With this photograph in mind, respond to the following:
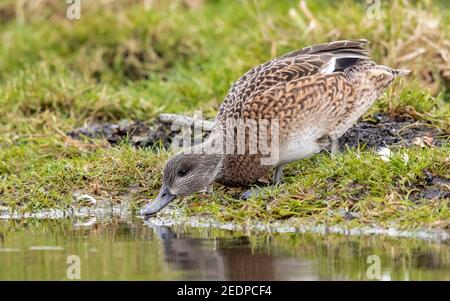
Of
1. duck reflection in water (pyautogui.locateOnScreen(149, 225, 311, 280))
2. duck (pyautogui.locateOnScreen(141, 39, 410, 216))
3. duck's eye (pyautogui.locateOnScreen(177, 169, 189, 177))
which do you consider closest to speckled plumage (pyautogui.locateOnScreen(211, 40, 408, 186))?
duck (pyautogui.locateOnScreen(141, 39, 410, 216))

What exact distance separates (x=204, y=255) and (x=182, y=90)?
4112 millimetres

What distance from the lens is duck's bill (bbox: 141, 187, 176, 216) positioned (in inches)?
266

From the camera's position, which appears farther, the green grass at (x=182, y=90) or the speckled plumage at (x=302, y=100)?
the speckled plumage at (x=302, y=100)

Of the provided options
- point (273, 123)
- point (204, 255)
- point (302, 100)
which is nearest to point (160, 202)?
point (273, 123)

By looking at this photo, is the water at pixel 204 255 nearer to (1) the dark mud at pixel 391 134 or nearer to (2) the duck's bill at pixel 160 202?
(2) the duck's bill at pixel 160 202

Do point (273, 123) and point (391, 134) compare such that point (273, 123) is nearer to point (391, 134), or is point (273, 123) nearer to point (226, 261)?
point (391, 134)

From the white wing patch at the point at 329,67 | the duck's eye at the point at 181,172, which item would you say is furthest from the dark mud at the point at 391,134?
the duck's eye at the point at 181,172

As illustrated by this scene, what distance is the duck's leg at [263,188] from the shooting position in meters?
6.77

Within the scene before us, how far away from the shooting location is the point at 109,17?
36.8ft

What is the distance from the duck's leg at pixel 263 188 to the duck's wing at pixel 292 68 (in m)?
0.50

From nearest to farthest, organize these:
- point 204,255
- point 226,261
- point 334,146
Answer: point 226,261 < point 204,255 < point 334,146

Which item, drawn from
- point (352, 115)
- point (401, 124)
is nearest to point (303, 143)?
point (352, 115)

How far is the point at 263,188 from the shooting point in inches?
270
